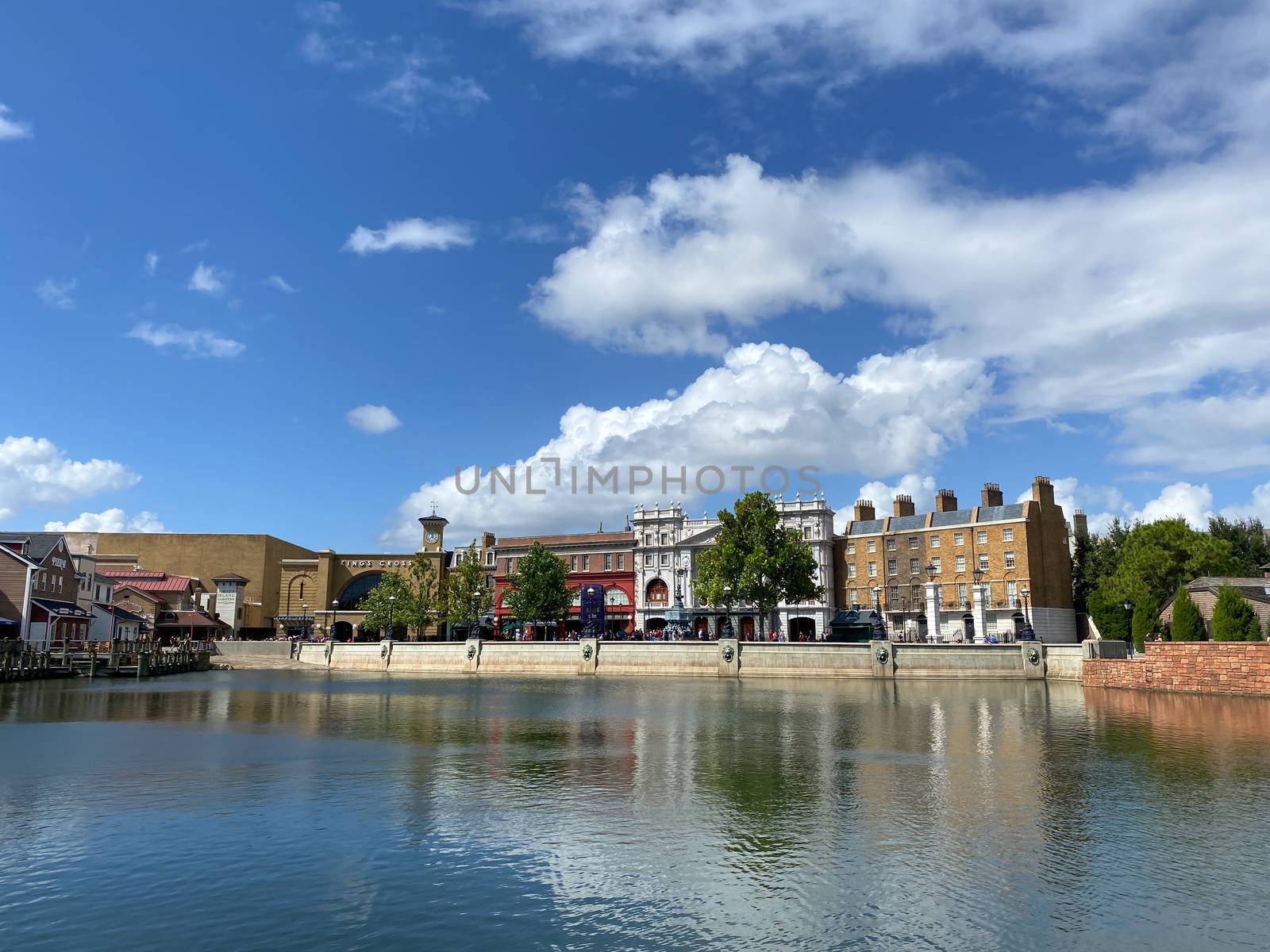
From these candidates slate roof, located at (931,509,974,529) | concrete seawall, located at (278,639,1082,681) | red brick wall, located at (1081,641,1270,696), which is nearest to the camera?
red brick wall, located at (1081,641,1270,696)

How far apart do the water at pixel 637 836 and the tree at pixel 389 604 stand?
5978cm

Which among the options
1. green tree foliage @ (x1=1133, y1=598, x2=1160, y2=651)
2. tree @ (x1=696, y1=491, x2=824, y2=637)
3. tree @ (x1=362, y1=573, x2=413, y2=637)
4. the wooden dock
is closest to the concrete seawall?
tree @ (x1=696, y1=491, x2=824, y2=637)

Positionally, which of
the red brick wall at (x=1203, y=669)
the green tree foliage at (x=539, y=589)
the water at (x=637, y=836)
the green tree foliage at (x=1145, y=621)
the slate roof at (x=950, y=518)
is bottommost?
the water at (x=637, y=836)

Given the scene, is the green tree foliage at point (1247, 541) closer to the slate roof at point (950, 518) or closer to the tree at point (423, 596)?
the slate roof at point (950, 518)

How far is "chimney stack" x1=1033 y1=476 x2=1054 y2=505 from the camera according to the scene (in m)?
85.1

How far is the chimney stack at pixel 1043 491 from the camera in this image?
85125 millimetres

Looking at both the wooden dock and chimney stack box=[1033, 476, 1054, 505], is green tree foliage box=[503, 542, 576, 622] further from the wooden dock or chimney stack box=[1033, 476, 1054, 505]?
chimney stack box=[1033, 476, 1054, 505]

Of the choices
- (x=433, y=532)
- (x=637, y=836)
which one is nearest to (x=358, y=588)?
(x=433, y=532)

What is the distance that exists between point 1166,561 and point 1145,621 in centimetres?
931

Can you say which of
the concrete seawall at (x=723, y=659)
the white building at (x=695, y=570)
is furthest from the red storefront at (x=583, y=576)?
the concrete seawall at (x=723, y=659)

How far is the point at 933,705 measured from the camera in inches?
1785

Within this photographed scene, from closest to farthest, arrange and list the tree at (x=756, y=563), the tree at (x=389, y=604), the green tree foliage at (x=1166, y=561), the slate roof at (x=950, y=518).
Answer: the green tree foliage at (x=1166, y=561) < the tree at (x=756, y=563) < the slate roof at (x=950, y=518) < the tree at (x=389, y=604)

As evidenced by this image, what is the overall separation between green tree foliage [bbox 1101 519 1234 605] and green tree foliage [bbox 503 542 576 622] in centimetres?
5198

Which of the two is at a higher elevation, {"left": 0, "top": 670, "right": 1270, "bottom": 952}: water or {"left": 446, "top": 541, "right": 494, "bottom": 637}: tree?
{"left": 446, "top": 541, "right": 494, "bottom": 637}: tree
